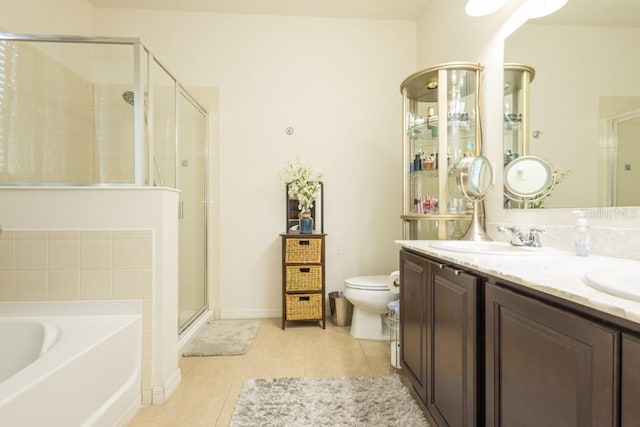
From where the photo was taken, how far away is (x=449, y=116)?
1.83m

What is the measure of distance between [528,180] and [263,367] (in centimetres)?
183

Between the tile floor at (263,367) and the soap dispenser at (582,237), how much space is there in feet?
4.06

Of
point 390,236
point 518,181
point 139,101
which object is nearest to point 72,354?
point 139,101

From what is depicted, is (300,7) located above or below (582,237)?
above

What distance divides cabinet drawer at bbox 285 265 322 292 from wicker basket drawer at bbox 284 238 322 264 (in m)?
0.06

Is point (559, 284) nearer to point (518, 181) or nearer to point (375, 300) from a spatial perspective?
point (518, 181)

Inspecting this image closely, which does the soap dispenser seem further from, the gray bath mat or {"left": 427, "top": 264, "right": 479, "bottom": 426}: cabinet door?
the gray bath mat

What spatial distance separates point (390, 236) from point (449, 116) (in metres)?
1.31

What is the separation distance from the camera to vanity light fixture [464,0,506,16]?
5.16 feet

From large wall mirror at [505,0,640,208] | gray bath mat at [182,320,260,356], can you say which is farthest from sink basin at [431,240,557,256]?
gray bath mat at [182,320,260,356]

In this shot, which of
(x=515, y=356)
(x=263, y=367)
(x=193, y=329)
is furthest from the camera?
(x=193, y=329)

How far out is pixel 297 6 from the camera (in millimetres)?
2664

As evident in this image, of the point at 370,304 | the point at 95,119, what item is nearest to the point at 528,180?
the point at 370,304

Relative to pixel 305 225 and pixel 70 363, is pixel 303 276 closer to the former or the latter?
pixel 305 225
